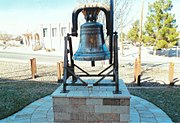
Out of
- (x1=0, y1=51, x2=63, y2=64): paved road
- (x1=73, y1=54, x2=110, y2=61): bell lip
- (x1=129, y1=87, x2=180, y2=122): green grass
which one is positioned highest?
(x1=73, y1=54, x2=110, y2=61): bell lip

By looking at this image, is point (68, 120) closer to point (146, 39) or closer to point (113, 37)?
point (113, 37)

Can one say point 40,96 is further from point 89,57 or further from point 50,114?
point 89,57

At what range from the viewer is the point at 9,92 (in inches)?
246

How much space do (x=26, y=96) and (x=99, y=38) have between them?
3302 mm

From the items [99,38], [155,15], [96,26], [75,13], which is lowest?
[99,38]

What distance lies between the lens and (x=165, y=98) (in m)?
5.70

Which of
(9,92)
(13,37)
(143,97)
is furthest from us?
(13,37)

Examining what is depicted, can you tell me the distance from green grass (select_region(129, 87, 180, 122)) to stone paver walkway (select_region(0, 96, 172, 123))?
0.25m

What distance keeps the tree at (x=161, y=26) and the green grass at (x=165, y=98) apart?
12.5 metres

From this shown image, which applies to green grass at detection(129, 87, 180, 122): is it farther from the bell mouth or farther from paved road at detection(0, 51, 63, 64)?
paved road at detection(0, 51, 63, 64)

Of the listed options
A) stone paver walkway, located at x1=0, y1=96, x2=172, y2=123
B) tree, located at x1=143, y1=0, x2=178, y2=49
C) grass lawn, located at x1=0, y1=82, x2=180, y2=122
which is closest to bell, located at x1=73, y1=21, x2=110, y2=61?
stone paver walkway, located at x1=0, y1=96, x2=172, y2=123

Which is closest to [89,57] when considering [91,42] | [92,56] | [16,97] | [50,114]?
[92,56]

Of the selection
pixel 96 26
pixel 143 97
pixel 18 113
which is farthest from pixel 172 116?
pixel 18 113

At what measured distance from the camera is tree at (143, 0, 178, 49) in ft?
59.2
